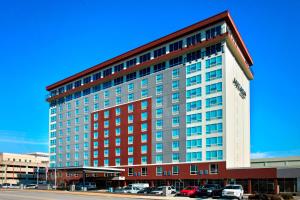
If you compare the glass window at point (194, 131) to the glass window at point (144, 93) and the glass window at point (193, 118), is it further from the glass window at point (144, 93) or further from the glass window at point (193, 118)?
the glass window at point (144, 93)

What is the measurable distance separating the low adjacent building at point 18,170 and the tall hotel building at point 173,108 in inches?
2389

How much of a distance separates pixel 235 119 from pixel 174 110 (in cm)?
1364

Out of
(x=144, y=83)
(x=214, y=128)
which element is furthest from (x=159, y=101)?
(x=214, y=128)

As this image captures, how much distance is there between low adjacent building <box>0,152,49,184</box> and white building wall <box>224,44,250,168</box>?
9815 centimetres

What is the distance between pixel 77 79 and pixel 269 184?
69.6 meters

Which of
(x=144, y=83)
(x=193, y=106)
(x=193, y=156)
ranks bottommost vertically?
(x=193, y=156)

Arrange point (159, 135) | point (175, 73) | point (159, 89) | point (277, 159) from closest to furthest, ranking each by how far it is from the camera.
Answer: point (175, 73), point (159, 135), point (159, 89), point (277, 159)

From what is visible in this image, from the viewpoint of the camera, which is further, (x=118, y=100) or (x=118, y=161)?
(x=118, y=100)

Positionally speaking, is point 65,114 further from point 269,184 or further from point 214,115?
point 269,184

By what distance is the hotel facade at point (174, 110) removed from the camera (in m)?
81.4

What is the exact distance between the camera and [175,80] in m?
90.5

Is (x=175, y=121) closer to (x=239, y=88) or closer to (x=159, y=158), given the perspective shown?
(x=159, y=158)

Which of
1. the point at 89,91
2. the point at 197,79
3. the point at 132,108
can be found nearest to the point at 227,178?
the point at 197,79

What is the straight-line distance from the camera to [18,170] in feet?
589
